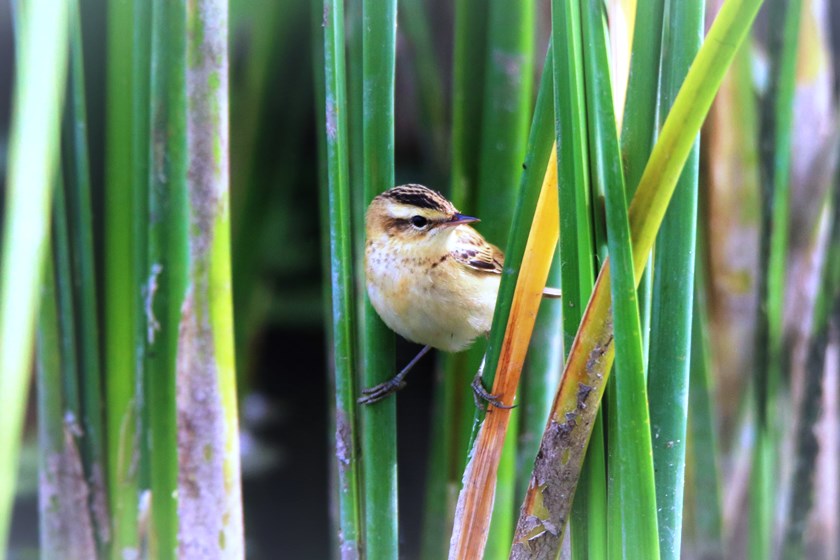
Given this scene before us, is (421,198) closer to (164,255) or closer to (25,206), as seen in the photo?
(164,255)

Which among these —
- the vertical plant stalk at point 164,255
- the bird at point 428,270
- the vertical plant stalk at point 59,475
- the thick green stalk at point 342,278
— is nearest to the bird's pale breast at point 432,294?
the bird at point 428,270

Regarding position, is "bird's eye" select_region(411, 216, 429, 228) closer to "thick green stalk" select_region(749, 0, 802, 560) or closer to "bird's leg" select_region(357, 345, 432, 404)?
"bird's leg" select_region(357, 345, 432, 404)

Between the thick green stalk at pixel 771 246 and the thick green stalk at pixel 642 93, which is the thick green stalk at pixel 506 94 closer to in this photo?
the thick green stalk at pixel 642 93

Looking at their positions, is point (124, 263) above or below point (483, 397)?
above

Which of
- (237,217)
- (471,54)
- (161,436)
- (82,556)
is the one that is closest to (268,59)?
(237,217)

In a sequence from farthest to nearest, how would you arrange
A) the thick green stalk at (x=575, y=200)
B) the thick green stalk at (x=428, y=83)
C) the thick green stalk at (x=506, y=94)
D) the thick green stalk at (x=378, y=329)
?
the thick green stalk at (x=428, y=83) → the thick green stalk at (x=506, y=94) → the thick green stalk at (x=378, y=329) → the thick green stalk at (x=575, y=200)

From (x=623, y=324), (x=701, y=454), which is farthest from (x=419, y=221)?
(x=701, y=454)
